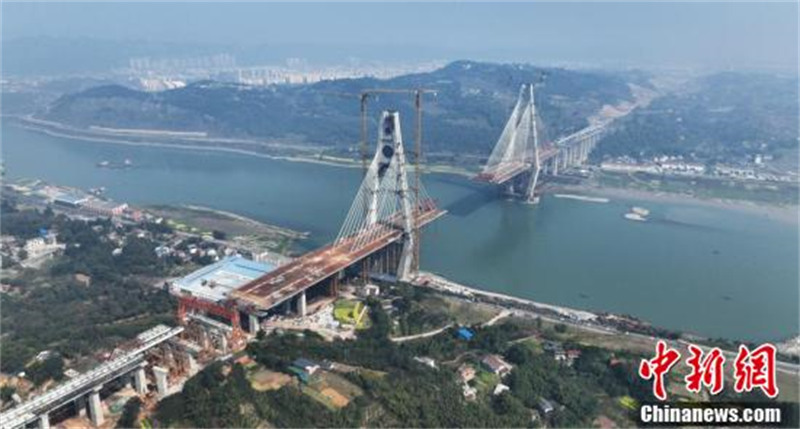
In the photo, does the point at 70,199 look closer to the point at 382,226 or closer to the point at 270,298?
the point at 382,226

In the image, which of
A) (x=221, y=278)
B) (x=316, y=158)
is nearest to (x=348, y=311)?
(x=221, y=278)

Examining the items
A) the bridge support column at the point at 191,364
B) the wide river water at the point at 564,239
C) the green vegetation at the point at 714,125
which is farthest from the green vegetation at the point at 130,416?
the green vegetation at the point at 714,125

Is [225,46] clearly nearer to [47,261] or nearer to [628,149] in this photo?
[628,149]

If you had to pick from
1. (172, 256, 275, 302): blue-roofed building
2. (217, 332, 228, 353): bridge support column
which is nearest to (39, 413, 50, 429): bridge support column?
(217, 332, 228, 353): bridge support column

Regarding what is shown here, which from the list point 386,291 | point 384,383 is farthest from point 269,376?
point 386,291

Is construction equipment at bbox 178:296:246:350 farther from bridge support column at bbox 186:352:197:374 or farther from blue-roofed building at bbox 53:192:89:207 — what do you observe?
blue-roofed building at bbox 53:192:89:207

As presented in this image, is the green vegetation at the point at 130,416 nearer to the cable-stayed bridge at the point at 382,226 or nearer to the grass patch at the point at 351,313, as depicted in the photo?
the grass patch at the point at 351,313
